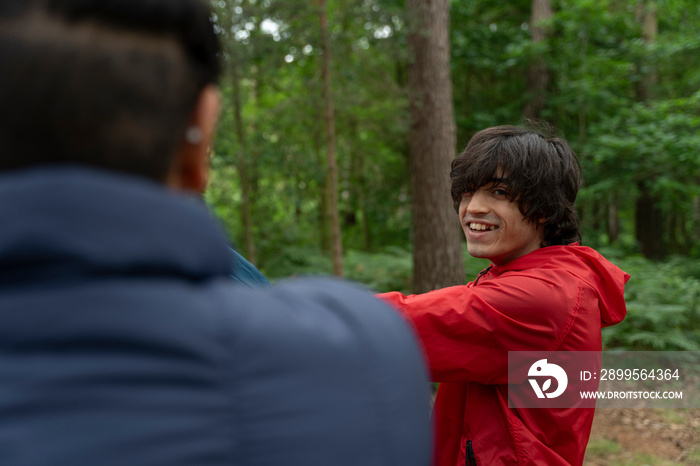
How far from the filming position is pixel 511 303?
1571 millimetres

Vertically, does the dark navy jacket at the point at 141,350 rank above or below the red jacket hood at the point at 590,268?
above

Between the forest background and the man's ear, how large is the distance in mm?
5380

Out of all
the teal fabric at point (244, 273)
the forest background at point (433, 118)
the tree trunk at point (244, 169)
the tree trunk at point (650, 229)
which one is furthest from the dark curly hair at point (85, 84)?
the tree trunk at point (650, 229)

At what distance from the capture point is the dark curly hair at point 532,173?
5.99 ft

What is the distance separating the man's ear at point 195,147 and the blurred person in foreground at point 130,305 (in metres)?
0.02

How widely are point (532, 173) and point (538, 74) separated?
10.2m

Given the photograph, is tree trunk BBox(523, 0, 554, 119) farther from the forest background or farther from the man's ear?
the man's ear

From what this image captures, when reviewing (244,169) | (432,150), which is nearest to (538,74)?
(432,150)

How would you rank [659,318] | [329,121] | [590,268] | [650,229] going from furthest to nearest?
[650,229], [329,121], [659,318], [590,268]

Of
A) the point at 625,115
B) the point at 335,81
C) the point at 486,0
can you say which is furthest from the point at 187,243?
the point at 486,0

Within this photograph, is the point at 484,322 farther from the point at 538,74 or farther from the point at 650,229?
the point at 650,229

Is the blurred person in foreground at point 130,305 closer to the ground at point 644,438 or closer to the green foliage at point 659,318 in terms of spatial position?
the ground at point 644,438

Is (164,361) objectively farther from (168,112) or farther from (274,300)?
(168,112)

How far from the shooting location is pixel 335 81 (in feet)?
27.2
